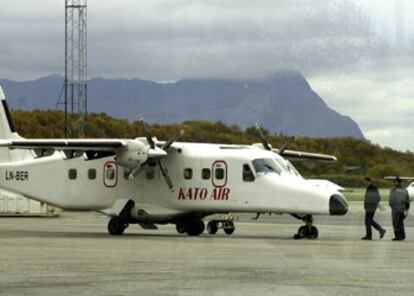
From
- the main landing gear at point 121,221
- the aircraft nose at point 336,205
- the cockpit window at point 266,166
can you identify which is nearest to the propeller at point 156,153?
the main landing gear at point 121,221

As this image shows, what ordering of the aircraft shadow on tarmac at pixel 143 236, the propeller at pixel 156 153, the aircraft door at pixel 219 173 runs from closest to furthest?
1. the aircraft shadow on tarmac at pixel 143 236
2. the aircraft door at pixel 219 173
3. the propeller at pixel 156 153

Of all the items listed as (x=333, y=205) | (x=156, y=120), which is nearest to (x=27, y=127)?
(x=156, y=120)

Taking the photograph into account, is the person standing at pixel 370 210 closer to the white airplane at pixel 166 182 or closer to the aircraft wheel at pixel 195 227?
the white airplane at pixel 166 182

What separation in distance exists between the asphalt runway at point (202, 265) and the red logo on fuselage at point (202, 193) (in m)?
1.28

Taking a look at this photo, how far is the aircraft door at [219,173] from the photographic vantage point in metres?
33.7

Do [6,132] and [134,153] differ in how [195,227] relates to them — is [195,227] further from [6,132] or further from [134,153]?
[6,132]

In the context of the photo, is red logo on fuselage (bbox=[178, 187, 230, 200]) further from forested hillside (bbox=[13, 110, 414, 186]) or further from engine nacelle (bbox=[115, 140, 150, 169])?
forested hillside (bbox=[13, 110, 414, 186])

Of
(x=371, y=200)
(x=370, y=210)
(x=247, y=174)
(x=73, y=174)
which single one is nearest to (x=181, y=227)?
(x=247, y=174)

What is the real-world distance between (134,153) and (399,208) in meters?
8.13

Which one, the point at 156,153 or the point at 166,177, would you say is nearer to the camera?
the point at 156,153

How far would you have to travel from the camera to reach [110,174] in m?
35.7

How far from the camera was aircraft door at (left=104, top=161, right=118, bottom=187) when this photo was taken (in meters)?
35.5

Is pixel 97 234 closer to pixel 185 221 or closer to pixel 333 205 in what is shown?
pixel 185 221

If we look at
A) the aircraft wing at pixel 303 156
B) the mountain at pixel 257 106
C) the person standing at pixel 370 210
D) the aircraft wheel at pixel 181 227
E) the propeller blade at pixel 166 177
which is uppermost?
the mountain at pixel 257 106
